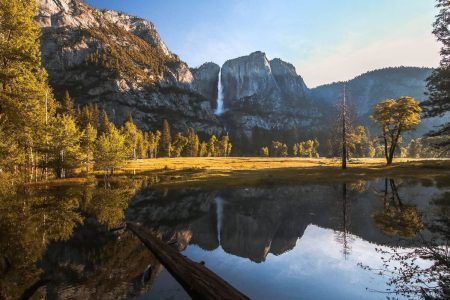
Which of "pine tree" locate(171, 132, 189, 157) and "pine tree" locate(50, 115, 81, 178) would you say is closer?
"pine tree" locate(50, 115, 81, 178)

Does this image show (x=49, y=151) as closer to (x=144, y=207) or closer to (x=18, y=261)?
(x=144, y=207)

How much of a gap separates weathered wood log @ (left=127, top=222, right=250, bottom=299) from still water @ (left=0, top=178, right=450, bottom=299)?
968mm

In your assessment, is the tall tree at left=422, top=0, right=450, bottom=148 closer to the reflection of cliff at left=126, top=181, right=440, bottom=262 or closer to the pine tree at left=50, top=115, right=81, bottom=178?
the reflection of cliff at left=126, top=181, right=440, bottom=262

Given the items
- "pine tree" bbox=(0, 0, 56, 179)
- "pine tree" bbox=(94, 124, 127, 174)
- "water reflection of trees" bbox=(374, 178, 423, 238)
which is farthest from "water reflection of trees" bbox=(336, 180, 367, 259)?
"pine tree" bbox=(94, 124, 127, 174)

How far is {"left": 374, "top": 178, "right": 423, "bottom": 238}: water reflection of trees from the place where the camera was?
59.0 ft

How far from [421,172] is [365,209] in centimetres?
3300

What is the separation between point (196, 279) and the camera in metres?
8.57

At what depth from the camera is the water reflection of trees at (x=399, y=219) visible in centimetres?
1797

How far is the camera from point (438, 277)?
1069cm

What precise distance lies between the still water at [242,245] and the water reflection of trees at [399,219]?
2.9 inches

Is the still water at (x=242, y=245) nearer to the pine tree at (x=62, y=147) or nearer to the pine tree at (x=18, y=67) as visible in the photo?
the pine tree at (x=18, y=67)

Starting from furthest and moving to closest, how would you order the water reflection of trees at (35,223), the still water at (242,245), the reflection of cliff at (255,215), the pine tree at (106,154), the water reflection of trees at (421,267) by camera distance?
the pine tree at (106,154)
the reflection of cliff at (255,215)
the water reflection of trees at (35,223)
the still water at (242,245)
the water reflection of trees at (421,267)

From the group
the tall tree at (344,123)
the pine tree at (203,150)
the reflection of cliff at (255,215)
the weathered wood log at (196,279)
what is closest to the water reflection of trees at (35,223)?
the reflection of cliff at (255,215)

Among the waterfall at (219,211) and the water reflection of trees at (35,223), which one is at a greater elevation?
the water reflection of trees at (35,223)
